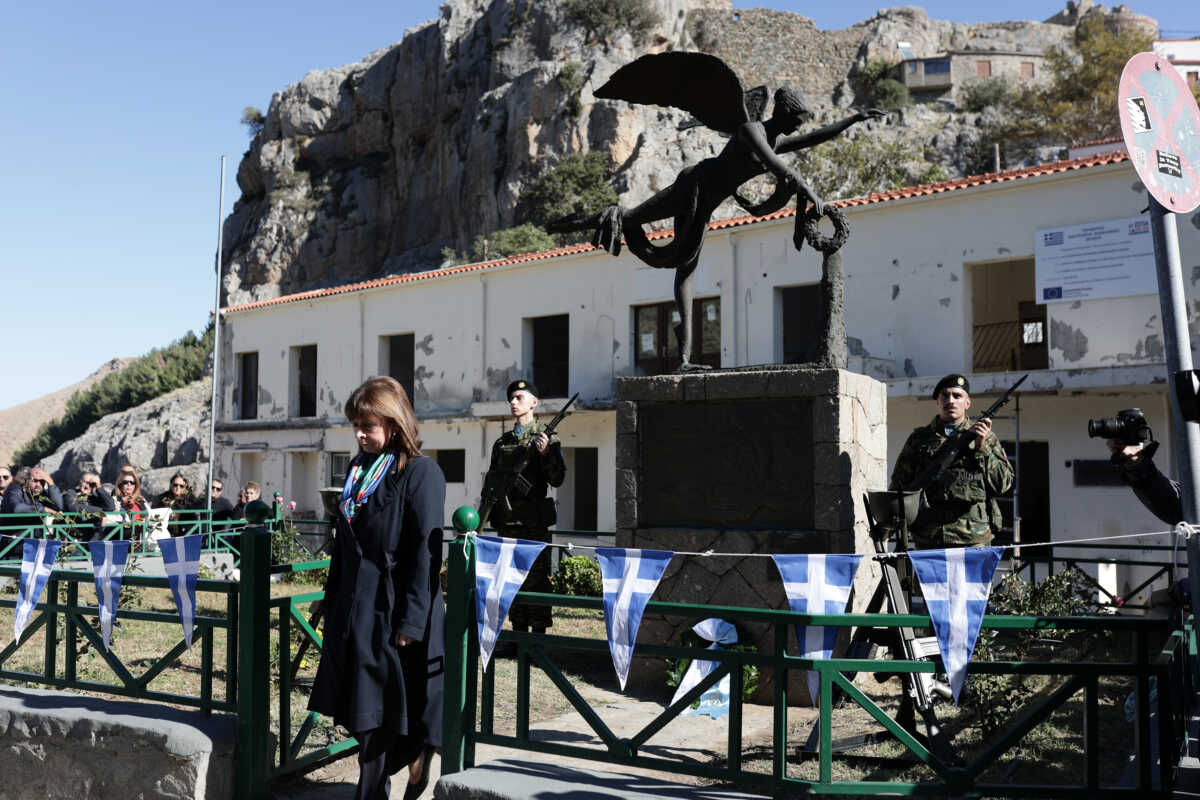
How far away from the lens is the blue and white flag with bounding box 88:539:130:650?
458 centimetres

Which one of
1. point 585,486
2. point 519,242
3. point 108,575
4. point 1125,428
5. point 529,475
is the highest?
point 519,242

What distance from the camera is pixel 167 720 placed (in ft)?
14.3

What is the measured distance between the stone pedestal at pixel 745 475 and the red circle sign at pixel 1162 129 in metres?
2.54

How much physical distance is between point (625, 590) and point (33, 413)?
82.0 metres

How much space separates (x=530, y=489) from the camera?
722cm

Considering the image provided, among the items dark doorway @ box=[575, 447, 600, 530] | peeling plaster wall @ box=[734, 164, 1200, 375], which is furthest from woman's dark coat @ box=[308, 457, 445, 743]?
dark doorway @ box=[575, 447, 600, 530]

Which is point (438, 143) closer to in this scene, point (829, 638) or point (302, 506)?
point (302, 506)

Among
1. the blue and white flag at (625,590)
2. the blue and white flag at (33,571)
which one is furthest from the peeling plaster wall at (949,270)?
the blue and white flag at (33,571)

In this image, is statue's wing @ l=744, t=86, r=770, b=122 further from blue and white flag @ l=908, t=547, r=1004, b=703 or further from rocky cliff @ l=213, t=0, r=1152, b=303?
rocky cliff @ l=213, t=0, r=1152, b=303

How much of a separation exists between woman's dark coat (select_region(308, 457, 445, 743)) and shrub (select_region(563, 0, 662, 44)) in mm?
37716

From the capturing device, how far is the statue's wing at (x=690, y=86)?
631 centimetres

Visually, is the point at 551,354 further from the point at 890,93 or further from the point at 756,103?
the point at 890,93

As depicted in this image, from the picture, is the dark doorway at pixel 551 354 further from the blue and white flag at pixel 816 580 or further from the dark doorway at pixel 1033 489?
the blue and white flag at pixel 816 580

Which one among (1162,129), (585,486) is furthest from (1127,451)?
(585,486)
